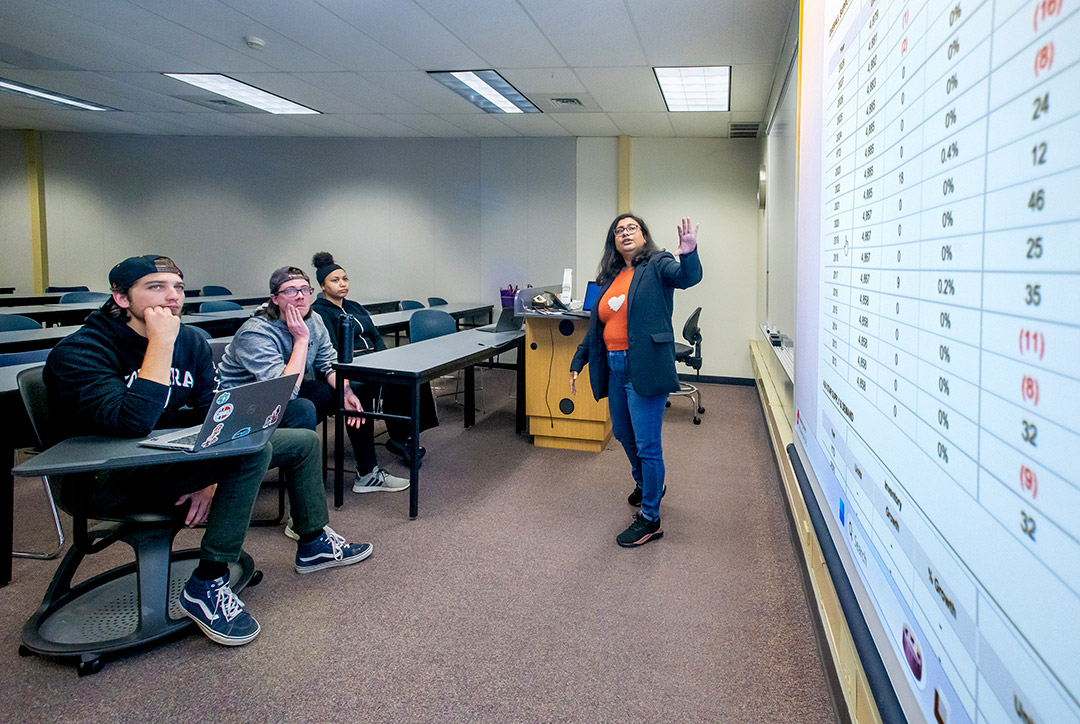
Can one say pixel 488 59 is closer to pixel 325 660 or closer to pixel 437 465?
pixel 437 465

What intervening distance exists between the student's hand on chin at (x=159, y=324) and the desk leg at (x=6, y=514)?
0.83 meters

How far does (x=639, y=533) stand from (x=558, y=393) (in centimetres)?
163

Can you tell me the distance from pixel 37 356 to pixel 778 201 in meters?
4.16

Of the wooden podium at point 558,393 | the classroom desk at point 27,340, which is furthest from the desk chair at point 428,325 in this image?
the classroom desk at point 27,340

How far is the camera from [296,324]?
294 cm

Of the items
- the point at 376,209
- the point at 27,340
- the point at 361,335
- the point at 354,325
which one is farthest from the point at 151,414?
the point at 376,209

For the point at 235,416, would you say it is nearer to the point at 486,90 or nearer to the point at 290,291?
the point at 290,291

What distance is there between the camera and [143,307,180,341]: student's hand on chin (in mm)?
2061

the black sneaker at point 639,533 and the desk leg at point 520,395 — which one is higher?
the desk leg at point 520,395

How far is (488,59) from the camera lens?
466 cm

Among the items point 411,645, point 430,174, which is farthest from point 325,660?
point 430,174

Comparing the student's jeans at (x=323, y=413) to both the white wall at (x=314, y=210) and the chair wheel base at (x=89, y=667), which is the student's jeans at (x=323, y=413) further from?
the white wall at (x=314, y=210)

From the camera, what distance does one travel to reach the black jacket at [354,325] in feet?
12.1

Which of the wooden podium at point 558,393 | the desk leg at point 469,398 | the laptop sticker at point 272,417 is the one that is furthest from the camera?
the desk leg at point 469,398
